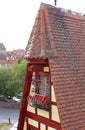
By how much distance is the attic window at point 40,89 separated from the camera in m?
8.39

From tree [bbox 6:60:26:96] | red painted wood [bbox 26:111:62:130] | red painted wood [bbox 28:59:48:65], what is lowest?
tree [bbox 6:60:26:96]

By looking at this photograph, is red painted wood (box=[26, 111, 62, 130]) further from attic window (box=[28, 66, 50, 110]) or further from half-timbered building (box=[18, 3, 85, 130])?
attic window (box=[28, 66, 50, 110])

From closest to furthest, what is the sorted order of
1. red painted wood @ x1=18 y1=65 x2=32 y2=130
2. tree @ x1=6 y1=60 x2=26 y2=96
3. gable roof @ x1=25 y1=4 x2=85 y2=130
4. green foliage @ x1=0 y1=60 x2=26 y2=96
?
gable roof @ x1=25 y1=4 x2=85 y2=130
red painted wood @ x1=18 y1=65 x2=32 y2=130
tree @ x1=6 y1=60 x2=26 y2=96
green foliage @ x1=0 y1=60 x2=26 y2=96

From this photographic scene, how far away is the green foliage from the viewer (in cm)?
3688

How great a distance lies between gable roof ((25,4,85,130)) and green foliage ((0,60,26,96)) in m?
27.9

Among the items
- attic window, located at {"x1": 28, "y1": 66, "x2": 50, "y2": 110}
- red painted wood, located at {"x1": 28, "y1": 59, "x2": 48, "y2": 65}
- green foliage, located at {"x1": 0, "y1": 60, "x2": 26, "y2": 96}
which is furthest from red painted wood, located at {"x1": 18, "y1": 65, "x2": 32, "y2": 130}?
green foliage, located at {"x1": 0, "y1": 60, "x2": 26, "y2": 96}

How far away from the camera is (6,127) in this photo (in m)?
24.7

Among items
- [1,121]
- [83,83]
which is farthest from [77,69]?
[1,121]

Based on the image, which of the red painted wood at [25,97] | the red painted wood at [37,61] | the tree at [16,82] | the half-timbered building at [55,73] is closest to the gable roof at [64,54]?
the half-timbered building at [55,73]

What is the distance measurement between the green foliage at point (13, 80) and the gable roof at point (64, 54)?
27871 millimetres

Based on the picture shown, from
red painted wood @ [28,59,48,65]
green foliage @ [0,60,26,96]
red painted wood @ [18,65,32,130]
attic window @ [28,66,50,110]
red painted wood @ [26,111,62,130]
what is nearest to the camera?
red painted wood @ [26,111,62,130]

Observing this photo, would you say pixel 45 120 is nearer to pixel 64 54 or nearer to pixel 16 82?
pixel 64 54

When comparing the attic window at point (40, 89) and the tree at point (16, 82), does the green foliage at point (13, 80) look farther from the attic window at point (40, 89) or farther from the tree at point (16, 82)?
the attic window at point (40, 89)

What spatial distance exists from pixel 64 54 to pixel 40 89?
1665 mm
